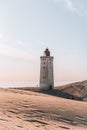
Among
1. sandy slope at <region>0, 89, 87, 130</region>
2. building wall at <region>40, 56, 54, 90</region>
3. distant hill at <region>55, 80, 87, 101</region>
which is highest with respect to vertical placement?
building wall at <region>40, 56, 54, 90</region>

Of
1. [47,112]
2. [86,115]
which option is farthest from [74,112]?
[47,112]

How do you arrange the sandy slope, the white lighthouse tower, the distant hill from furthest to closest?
the white lighthouse tower → the distant hill → the sandy slope

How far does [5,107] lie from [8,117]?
2.41m

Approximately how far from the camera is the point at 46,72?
2349 inches

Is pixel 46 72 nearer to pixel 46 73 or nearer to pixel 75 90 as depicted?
pixel 46 73

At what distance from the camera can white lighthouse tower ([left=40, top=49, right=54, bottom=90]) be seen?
59.2m

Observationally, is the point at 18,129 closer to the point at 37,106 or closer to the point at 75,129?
the point at 75,129

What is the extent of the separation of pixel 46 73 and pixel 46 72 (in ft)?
0.69

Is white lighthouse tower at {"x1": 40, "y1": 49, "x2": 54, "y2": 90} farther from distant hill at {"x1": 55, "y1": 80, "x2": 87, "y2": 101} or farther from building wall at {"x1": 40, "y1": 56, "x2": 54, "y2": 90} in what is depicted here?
distant hill at {"x1": 55, "y1": 80, "x2": 87, "y2": 101}

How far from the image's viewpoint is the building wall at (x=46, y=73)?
59250 mm

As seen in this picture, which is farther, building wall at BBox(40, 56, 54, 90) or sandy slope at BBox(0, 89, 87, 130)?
building wall at BBox(40, 56, 54, 90)

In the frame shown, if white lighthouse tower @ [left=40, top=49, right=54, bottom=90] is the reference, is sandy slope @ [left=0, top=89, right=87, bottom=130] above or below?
below

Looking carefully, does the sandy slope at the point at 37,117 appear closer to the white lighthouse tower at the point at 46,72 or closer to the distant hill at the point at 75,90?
the distant hill at the point at 75,90

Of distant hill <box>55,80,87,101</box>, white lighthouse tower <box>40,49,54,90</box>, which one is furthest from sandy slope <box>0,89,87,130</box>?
white lighthouse tower <box>40,49,54,90</box>
